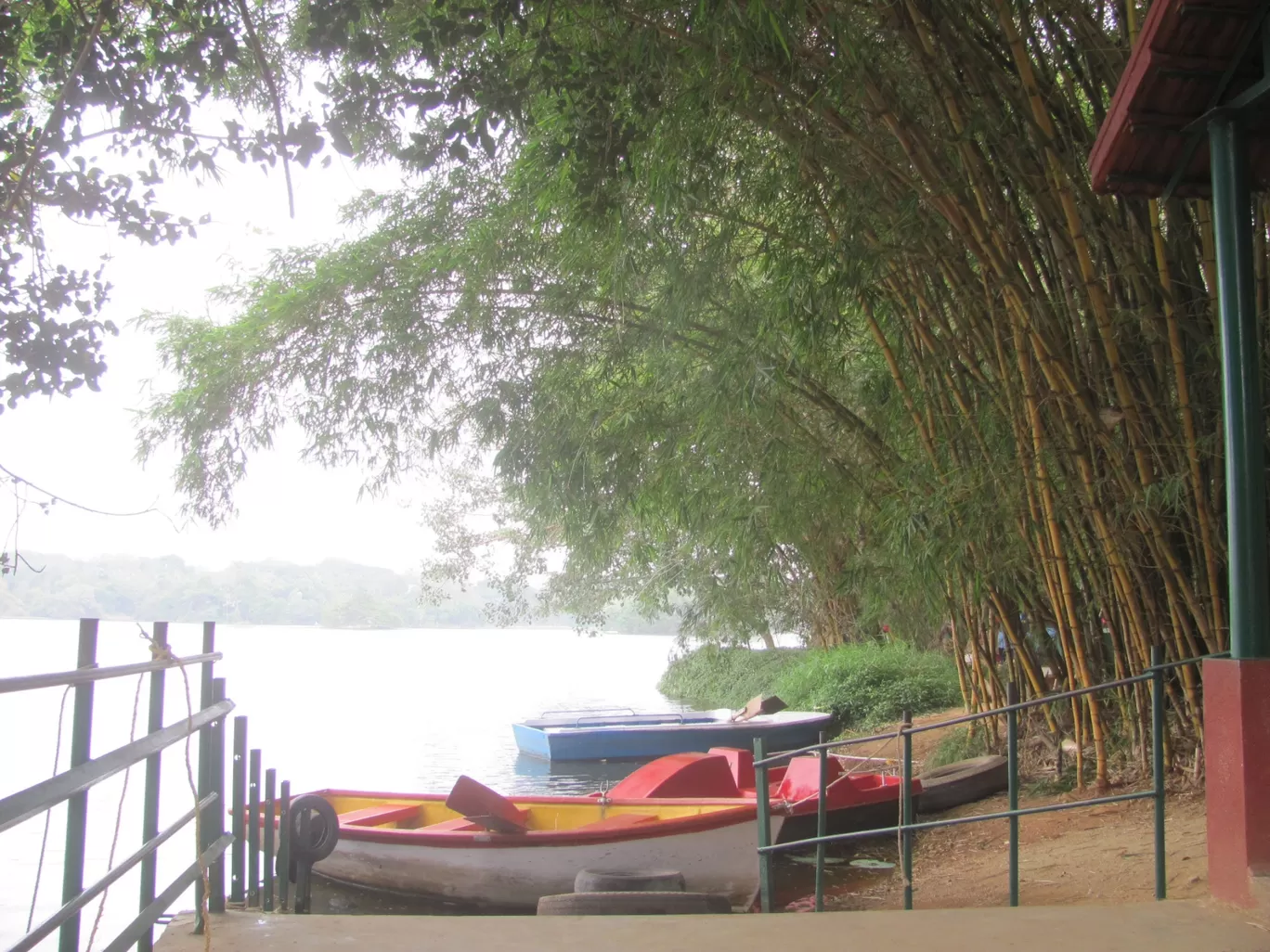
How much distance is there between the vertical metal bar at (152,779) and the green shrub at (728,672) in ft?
41.8

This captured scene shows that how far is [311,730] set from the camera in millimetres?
16297

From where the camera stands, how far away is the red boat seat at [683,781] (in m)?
7.30

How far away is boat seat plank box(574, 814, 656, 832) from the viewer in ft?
20.4

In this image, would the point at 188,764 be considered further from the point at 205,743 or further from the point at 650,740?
the point at 650,740

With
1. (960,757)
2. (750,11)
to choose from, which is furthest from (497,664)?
(750,11)

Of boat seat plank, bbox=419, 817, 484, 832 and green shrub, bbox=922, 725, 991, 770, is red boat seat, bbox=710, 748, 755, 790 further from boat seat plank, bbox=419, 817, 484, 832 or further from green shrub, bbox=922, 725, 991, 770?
boat seat plank, bbox=419, 817, 484, 832

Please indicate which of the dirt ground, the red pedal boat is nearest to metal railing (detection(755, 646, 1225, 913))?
the dirt ground

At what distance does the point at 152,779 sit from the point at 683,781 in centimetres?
540

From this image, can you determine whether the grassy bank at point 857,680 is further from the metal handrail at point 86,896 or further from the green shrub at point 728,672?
the metal handrail at point 86,896

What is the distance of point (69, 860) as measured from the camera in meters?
1.92

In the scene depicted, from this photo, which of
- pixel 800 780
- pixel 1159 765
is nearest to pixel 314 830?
pixel 800 780

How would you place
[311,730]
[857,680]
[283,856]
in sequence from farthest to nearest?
[311,730] < [857,680] < [283,856]

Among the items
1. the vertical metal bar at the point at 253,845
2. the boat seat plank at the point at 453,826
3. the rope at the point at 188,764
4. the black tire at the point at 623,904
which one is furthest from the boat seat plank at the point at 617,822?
the rope at the point at 188,764

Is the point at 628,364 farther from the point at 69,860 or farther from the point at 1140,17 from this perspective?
the point at 69,860
